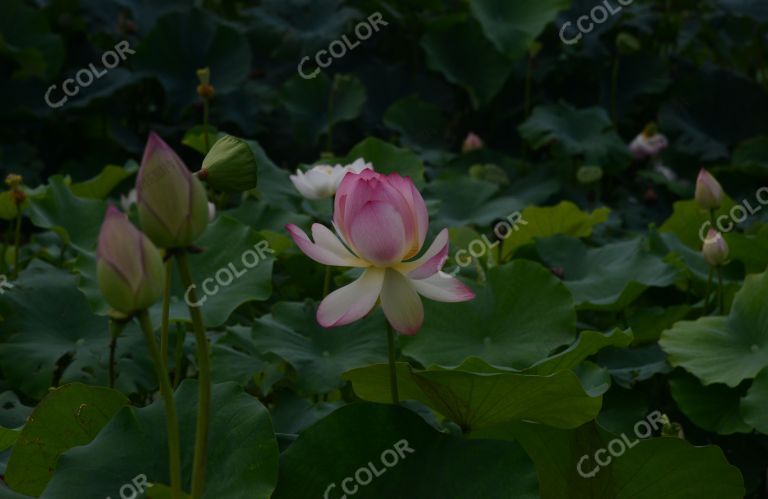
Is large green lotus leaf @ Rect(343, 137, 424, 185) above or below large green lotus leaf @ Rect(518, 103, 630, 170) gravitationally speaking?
above

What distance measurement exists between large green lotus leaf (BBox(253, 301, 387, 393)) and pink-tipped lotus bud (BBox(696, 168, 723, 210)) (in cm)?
50

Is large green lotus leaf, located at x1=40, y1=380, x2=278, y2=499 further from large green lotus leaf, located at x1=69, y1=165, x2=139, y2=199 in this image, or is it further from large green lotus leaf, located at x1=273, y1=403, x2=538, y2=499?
large green lotus leaf, located at x1=69, y1=165, x2=139, y2=199

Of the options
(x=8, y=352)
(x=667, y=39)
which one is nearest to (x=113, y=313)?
(x=8, y=352)

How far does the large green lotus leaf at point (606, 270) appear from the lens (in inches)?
52.7

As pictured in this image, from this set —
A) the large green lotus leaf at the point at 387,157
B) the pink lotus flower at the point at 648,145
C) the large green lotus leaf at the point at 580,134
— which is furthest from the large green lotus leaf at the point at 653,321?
the pink lotus flower at the point at 648,145

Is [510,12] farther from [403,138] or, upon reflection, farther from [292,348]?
[292,348]

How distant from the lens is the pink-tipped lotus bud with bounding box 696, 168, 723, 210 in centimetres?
136

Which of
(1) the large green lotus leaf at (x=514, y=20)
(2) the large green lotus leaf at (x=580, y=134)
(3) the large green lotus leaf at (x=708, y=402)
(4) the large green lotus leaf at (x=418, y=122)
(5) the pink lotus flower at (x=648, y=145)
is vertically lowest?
(5) the pink lotus flower at (x=648, y=145)

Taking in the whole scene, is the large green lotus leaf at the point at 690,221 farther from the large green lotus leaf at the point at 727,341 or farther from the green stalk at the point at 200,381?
the green stalk at the point at 200,381

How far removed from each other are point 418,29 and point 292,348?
1.79 meters

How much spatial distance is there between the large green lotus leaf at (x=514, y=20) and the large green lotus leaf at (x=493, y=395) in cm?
178

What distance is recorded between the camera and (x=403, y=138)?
2.57 metres

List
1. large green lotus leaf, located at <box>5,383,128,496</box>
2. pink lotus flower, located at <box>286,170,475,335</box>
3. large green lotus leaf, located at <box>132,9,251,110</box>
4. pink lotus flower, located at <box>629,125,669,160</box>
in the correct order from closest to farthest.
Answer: pink lotus flower, located at <box>286,170,475,335</box> → large green lotus leaf, located at <box>5,383,128,496</box> → pink lotus flower, located at <box>629,125,669,160</box> → large green lotus leaf, located at <box>132,9,251,110</box>

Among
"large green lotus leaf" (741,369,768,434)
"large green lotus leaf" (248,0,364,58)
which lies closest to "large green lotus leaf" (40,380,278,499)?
"large green lotus leaf" (741,369,768,434)
